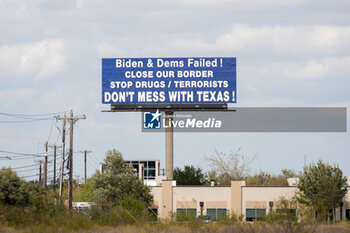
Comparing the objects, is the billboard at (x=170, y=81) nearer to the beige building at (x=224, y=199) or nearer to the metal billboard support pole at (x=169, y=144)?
the metal billboard support pole at (x=169, y=144)

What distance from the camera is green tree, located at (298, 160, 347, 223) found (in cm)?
6938

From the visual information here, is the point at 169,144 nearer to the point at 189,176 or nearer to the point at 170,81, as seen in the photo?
the point at 170,81

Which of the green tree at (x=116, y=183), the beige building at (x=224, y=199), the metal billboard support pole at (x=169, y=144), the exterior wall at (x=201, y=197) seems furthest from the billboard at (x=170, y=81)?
the exterior wall at (x=201, y=197)

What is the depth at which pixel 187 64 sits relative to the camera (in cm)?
7356

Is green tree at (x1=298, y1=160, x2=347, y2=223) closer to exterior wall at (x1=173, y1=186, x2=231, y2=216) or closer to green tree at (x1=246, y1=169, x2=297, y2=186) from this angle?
exterior wall at (x1=173, y1=186, x2=231, y2=216)

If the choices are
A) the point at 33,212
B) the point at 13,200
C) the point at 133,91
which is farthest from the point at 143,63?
the point at 33,212

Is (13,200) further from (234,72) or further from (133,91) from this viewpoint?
(234,72)

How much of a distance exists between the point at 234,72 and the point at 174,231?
3755cm

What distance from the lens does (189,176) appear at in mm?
101500

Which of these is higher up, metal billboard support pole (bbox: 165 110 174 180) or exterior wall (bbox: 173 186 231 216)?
metal billboard support pole (bbox: 165 110 174 180)

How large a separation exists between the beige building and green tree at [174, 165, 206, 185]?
24.6 m

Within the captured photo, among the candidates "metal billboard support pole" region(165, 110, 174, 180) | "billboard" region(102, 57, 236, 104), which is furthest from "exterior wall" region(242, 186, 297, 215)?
"billboard" region(102, 57, 236, 104)

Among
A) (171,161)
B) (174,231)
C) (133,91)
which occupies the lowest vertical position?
(174,231)

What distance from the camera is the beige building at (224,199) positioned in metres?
72.6
